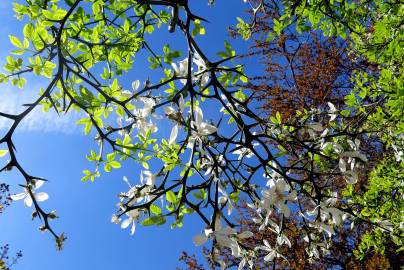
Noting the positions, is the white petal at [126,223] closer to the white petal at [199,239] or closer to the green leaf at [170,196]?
the green leaf at [170,196]

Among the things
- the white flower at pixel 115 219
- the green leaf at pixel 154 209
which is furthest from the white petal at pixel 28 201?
the green leaf at pixel 154 209

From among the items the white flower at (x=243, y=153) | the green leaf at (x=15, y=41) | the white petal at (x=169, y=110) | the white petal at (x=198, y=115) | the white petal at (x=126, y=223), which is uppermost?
the green leaf at (x=15, y=41)

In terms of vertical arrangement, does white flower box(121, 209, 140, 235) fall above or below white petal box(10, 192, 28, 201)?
below

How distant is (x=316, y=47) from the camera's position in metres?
19.5

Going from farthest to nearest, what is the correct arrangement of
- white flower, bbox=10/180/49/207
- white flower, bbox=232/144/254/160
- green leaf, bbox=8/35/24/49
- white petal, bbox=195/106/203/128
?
white flower, bbox=232/144/254/160, green leaf, bbox=8/35/24/49, white flower, bbox=10/180/49/207, white petal, bbox=195/106/203/128

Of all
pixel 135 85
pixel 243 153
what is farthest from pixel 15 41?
pixel 243 153

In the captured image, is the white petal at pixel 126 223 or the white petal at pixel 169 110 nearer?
the white petal at pixel 169 110

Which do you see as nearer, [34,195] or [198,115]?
[198,115]

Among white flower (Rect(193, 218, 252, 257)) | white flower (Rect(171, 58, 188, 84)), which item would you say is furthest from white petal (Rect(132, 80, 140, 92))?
white flower (Rect(193, 218, 252, 257))

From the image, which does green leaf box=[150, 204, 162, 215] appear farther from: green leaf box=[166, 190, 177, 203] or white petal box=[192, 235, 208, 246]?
white petal box=[192, 235, 208, 246]

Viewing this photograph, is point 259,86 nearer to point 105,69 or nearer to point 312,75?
point 312,75

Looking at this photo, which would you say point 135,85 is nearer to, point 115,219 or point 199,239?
point 115,219

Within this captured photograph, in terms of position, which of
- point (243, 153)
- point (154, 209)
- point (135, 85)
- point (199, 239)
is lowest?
point (199, 239)

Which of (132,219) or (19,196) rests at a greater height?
(19,196)
